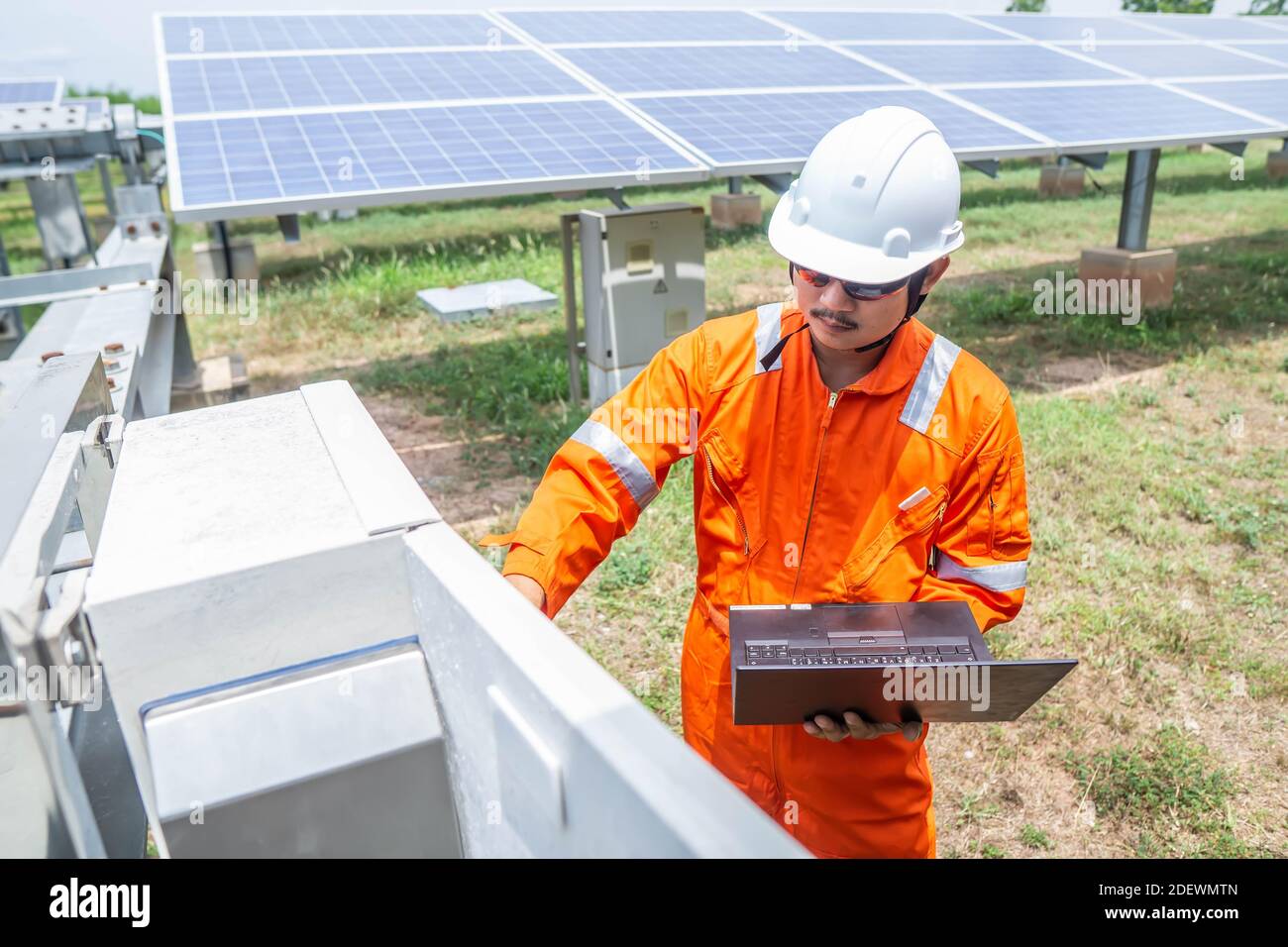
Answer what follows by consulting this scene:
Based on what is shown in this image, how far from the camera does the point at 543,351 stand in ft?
25.9

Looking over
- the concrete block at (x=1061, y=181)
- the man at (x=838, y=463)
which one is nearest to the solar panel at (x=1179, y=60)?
the concrete block at (x=1061, y=181)

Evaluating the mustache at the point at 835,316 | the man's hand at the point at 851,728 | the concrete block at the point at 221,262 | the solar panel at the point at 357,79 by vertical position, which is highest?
the solar panel at the point at 357,79

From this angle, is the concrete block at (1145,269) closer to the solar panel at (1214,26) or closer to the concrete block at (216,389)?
the solar panel at (1214,26)

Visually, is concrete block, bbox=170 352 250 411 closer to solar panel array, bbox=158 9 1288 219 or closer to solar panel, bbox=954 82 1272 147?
solar panel array, bbox=158 9 1288 219

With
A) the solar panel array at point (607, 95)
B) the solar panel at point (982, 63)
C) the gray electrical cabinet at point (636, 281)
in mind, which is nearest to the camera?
the solar panel array at point (607, 95)

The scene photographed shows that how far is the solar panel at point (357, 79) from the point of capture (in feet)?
19.2

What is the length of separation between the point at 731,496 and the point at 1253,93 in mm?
8887

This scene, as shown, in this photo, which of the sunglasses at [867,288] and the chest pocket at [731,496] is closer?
the sunglasses at [867,288]

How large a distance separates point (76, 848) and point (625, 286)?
510 cm

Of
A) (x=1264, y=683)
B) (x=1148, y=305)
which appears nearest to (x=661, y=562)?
(x=1264, y=683)

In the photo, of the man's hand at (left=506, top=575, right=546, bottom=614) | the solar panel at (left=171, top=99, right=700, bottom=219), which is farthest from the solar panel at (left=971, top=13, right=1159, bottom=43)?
the man's hand at (left=506, top=575, right=546, bottom=614)

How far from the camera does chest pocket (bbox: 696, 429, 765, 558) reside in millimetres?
1996

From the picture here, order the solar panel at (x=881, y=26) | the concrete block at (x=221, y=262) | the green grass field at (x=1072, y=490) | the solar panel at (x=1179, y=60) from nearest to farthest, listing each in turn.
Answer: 1. the green grass field at (x=1072, y=490)
2. the solar panel at (x=881, y=26)
3. the solar panel at (x=1179, y=60)
4. the concrete block at (x=221, y=262)

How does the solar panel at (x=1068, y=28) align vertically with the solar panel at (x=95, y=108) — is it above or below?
above
